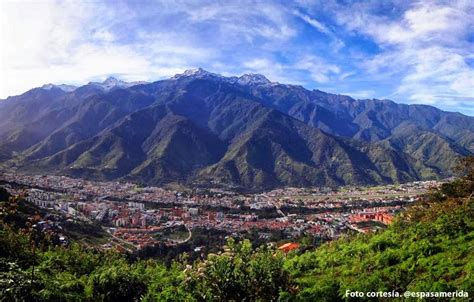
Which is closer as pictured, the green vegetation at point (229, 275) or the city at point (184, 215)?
the green vegetation at point (229, 275)

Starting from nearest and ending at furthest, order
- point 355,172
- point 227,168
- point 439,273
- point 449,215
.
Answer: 1. point 439,273
2. point 449,215
3. point 227,168
4. point 355,172

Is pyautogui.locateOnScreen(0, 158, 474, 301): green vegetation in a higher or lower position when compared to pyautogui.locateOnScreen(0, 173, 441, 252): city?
higher

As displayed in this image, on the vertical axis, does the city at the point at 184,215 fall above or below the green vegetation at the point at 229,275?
below

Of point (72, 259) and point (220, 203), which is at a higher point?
point (72, 259)

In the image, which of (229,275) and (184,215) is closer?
(229,275)

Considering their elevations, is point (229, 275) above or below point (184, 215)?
above

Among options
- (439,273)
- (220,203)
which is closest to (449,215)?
(439,273)

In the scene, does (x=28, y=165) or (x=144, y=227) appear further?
(x=28, y=165)

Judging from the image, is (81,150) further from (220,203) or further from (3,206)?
(3,206)

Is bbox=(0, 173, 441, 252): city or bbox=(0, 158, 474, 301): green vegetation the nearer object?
bbox=(0, 158, 474, 301): green vegetation

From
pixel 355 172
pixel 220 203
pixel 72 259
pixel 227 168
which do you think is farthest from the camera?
pixel 355 172

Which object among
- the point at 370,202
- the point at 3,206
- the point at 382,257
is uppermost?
the point at 3,206
